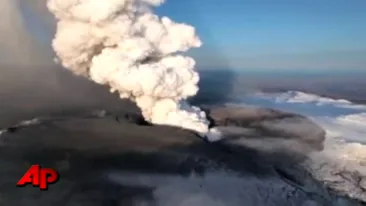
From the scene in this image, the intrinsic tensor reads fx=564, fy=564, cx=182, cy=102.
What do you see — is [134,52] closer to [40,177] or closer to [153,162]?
[153,162]

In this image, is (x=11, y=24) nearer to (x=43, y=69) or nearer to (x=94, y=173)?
(x=43, y=69)

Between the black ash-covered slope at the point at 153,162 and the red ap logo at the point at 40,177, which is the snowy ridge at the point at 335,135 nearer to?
the black ash-covered slope at the point at 153,162

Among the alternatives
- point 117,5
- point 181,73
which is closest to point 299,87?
point 181,73

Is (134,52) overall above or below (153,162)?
above

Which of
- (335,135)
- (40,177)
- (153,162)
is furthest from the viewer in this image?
(335,135)

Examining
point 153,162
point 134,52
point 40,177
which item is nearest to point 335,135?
point 153,162

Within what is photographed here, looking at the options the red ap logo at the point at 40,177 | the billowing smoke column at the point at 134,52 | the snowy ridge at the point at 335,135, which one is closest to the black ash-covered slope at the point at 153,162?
the red ap logo at the point at 40,177
